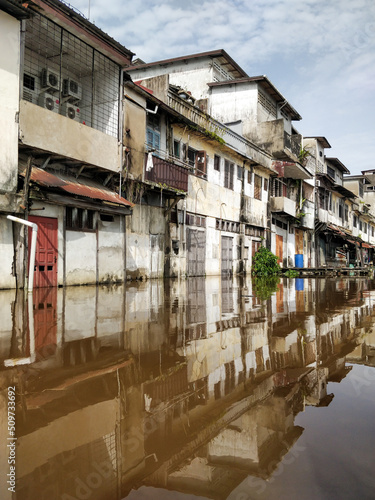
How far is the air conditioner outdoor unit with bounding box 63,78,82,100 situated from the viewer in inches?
598

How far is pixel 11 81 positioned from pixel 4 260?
4.77 meters

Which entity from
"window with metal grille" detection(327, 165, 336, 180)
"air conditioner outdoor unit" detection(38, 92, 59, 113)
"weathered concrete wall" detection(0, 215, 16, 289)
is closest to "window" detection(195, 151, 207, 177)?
"air conditioner outdoor unit" detection(38, 92, 59, 113)

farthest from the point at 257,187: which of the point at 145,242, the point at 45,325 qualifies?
the point at 45,325

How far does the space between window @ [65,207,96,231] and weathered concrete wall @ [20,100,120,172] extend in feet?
5.40

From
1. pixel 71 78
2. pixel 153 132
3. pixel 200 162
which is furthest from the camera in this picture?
pixel 200 162

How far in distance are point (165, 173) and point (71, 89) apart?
4827 millimetres

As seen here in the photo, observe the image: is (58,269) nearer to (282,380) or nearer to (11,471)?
(282,380)

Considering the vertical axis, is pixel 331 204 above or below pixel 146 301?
above

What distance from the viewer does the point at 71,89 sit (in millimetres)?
15430

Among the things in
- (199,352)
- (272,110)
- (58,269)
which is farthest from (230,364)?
(272,110)

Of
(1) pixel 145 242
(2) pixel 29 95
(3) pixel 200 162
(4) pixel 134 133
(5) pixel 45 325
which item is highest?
(2) pixel 29 95

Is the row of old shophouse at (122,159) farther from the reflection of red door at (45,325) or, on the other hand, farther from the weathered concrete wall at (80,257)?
the reflection of red door at (45,325)

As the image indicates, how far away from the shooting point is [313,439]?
2.30 meters

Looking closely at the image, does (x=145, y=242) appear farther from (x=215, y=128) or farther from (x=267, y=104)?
(x=267, y=104)
